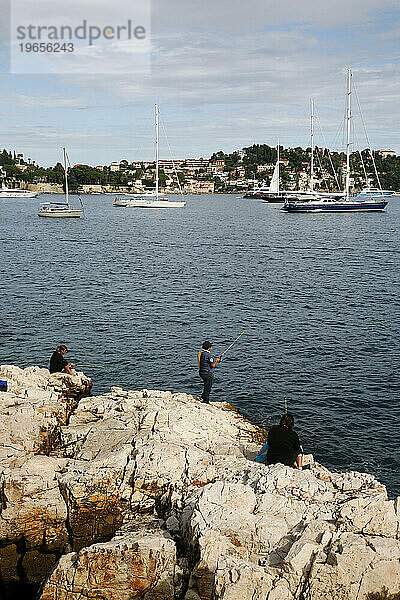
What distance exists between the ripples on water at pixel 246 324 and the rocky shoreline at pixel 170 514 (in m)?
3.83

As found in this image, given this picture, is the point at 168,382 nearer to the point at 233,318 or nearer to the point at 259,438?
the point at 259,438

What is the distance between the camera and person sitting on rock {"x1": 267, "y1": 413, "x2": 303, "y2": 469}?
39.8 feet

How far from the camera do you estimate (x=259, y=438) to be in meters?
15.2

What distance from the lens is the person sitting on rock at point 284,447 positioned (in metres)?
12.1

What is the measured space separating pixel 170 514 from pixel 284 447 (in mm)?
2658

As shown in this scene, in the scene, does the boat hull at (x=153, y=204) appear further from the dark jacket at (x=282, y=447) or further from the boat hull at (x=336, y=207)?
the dark jacket at (x=282, y=447)

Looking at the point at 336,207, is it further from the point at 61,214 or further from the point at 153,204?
the point at 61,214

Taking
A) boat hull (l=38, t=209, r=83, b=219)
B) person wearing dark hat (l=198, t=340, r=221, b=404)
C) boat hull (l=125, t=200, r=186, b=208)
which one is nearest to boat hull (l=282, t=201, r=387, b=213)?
boat hull (l=125, t=200, r=186, b=208)

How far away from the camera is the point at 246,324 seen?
93.5 feet

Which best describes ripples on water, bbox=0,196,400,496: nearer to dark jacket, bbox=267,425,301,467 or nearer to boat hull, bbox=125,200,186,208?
dark jacket, bbox=267,425,301,467

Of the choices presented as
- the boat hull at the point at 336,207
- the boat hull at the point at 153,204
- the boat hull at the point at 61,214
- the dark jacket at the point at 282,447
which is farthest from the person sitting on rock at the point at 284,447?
the boat hull at the point at 153,204

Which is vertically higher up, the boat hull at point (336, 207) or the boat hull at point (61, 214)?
the boat hull at point (336, 207)

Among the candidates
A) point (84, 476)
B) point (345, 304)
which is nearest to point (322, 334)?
point (345, 304)

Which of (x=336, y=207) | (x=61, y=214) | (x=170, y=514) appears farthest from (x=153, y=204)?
(x=170, y=514)
